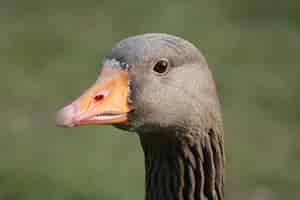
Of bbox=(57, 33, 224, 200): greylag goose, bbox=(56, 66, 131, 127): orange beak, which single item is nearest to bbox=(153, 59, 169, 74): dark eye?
bbox=(57, 33, 224, 200): greylag goose

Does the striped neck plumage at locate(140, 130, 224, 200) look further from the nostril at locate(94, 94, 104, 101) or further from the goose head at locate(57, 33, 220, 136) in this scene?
the nostril at locate(94, 94, 104, 101)

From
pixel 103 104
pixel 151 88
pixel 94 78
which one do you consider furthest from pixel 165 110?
pixel 94 78

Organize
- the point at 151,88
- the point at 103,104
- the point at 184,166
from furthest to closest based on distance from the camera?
the point at 184,166
the point at 151,88
the point at 103,104

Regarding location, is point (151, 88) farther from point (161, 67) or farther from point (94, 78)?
point (94, 78)

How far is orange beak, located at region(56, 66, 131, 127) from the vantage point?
13.9 ft

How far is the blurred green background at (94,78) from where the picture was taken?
8.09 m

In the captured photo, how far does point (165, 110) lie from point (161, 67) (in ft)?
0.71

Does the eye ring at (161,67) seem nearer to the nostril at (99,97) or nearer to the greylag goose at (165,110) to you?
the greylag goose at (165,110)

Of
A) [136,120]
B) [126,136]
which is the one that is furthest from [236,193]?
[136,120]

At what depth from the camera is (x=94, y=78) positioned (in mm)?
9906

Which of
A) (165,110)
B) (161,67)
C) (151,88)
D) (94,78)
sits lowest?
(94,78)

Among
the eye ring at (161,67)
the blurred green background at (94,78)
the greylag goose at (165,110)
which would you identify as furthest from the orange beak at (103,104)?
the blurred green background at (94,78)

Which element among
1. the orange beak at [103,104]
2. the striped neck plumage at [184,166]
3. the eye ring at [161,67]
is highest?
the eye ring at [161,67]

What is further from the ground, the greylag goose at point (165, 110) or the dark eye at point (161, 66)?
the dark eye at point (161, 66)
